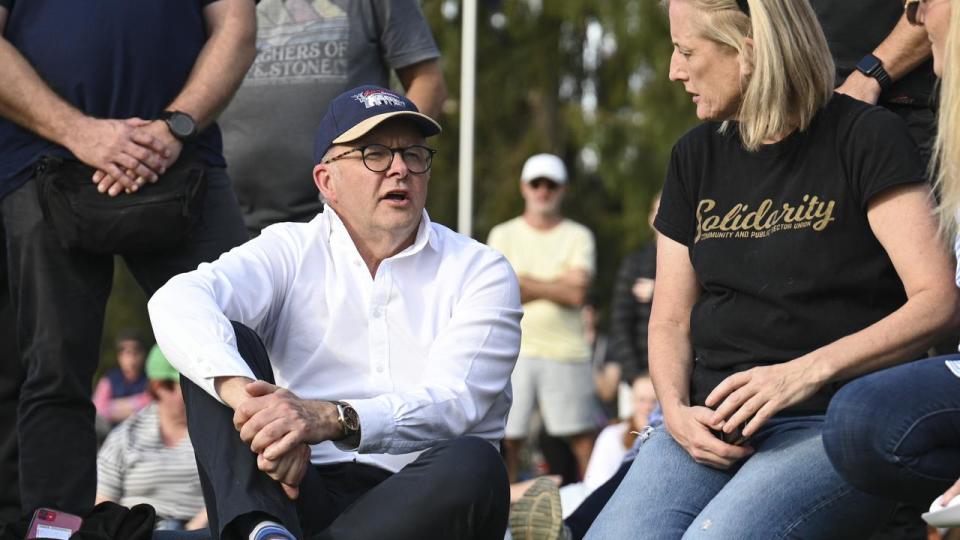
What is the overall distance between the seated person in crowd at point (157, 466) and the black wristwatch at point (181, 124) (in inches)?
113

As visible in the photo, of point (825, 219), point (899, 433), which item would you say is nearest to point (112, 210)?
point (825, 219)

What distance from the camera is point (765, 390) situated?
375 centimetres

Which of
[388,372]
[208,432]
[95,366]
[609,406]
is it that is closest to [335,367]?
[388,372]

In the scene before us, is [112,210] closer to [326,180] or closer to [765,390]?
[326,180]

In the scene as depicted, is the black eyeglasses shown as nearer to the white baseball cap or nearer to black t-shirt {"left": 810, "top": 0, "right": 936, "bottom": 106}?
black t-shirt {"left": 810, "top": 0, "right": 936, "bottom": 106}

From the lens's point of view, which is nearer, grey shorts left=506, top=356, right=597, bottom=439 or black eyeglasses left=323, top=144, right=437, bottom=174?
black eyeglasses left=323, top=144, right=437, bottom=174

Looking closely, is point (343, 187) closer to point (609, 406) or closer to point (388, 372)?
point (388, 372)

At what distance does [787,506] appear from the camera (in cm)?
366

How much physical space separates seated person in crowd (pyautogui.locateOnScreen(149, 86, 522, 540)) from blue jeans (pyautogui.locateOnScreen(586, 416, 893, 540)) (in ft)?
1.17

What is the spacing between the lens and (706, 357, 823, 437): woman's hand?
375cm

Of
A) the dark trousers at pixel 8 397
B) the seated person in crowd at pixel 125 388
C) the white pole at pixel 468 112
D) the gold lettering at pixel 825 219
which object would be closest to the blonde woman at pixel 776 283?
the gold lettering at pixel 825 219

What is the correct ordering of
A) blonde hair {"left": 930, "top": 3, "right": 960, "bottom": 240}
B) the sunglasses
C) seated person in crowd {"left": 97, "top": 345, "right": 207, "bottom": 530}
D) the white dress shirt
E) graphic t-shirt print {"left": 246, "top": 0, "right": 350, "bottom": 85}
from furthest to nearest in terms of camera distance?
the sunglasses
seated person in crowd {"left": 97, "top": 345, "right": 207, "bottom": 530}
graphic t-shirt print {"left": 246, "top": 0, "right": 350, "bottom": 85}
the white dress shirt
blonde hair {"left": 930, "top": 3, "right": 960, "bottom": 240}

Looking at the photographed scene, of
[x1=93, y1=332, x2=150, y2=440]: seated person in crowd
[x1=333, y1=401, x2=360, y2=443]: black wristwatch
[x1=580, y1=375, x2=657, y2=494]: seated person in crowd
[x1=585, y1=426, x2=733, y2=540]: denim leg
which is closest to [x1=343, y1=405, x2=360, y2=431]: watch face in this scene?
[x1=333, y1=401, x2=360, y2=443]: black wristwatch

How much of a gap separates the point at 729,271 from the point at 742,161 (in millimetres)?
306
